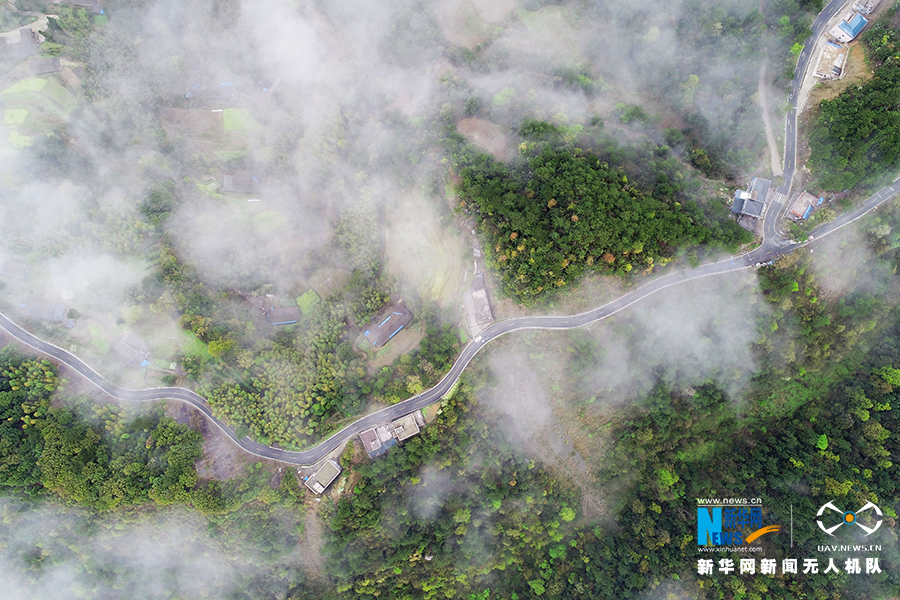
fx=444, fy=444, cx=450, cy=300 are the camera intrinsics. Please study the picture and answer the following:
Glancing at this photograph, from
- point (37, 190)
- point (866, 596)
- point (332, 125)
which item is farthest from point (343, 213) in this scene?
point (866, 596)

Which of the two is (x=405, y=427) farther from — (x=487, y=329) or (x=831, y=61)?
(x=831, y=61)

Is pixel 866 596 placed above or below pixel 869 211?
below

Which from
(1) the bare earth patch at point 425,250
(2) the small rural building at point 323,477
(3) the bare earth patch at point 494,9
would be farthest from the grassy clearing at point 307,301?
(3) the bare earth patch at point 494,9

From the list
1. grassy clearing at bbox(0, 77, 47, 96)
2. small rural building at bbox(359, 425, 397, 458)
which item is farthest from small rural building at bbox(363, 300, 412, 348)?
grassy clearing at bbox(0, 77, 47, 96)

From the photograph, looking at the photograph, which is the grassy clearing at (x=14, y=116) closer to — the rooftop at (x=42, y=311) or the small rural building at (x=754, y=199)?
the rooftop at (x=42, y=311)

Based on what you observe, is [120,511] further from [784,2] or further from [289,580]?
[784,2]

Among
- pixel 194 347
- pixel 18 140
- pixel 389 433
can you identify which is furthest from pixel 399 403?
pixel 18 140

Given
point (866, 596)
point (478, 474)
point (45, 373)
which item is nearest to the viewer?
point (866, 596)
